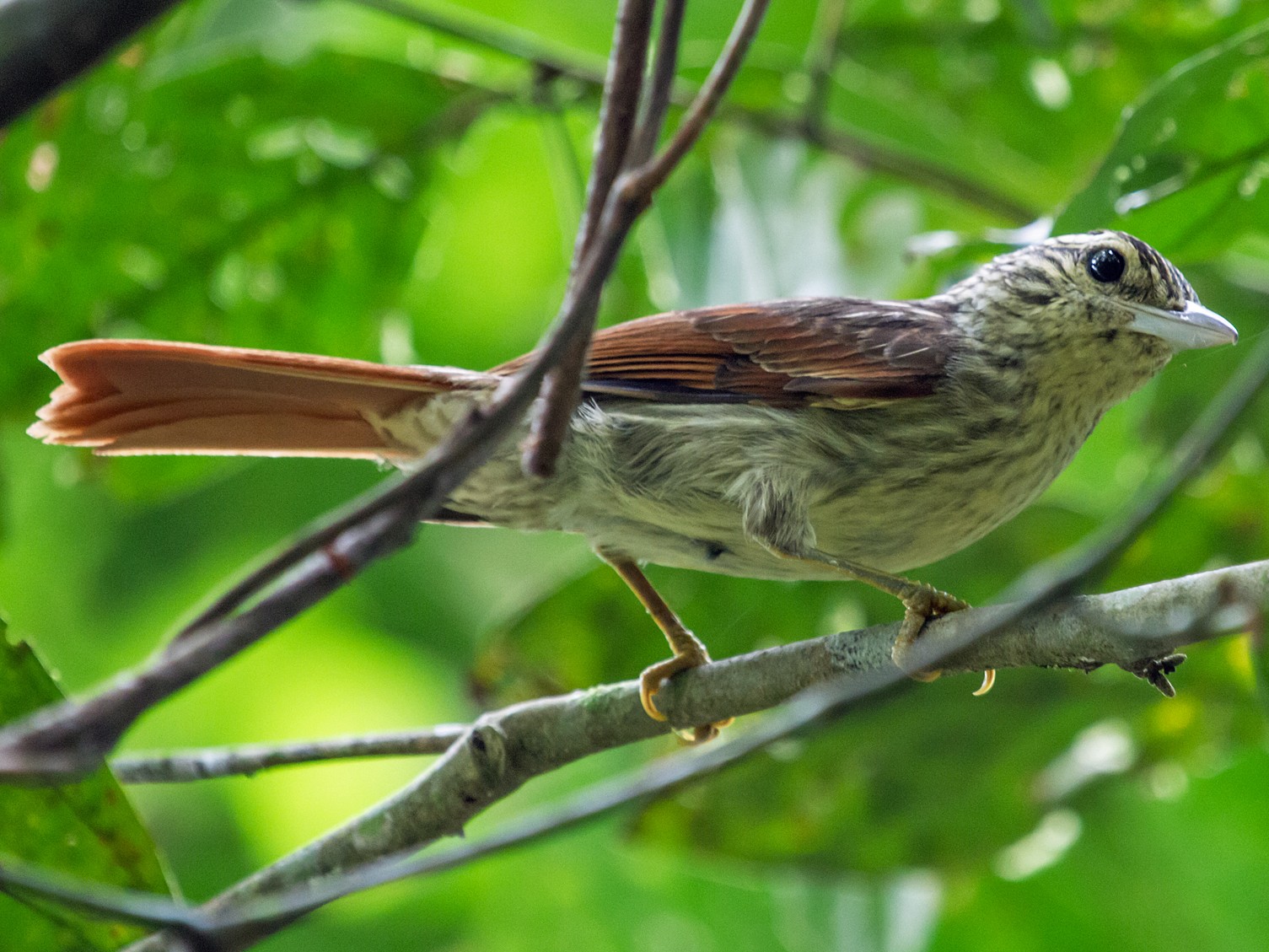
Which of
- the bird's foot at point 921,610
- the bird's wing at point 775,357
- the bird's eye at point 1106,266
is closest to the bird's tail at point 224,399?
the bird's wing at point 775,357

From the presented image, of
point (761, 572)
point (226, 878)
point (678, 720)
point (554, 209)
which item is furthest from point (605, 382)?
point (226, 878)

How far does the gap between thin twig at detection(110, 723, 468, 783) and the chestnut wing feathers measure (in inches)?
34.9

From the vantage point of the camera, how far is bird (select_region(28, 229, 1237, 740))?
2.74 meters

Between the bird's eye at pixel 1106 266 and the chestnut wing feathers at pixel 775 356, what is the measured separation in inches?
12.9

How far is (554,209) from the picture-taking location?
5457 millimetres

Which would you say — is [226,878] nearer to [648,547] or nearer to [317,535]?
[648,547]

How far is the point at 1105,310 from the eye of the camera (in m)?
2.87

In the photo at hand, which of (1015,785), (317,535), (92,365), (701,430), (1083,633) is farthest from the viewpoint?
(1015,785)

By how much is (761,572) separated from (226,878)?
320 centimetres

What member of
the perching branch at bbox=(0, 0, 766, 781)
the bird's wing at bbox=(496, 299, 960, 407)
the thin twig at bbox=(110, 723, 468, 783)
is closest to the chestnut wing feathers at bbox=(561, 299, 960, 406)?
the bird's wing at bbox=(496, 299, 960, 407)

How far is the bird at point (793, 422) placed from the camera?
2.74 metres

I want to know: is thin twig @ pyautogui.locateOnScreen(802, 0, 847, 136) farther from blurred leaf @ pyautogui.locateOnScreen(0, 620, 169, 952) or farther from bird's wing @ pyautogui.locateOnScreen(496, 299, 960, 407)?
blurred leaf @ pyautogui.locateOnScreen(0, 620, 169, 952)

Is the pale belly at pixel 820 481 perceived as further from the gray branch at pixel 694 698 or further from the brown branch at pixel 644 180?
the brown branch at pixel 644 180

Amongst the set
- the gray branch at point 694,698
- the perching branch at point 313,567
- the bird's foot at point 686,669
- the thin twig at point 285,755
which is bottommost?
the bird's foot at point 686,669
